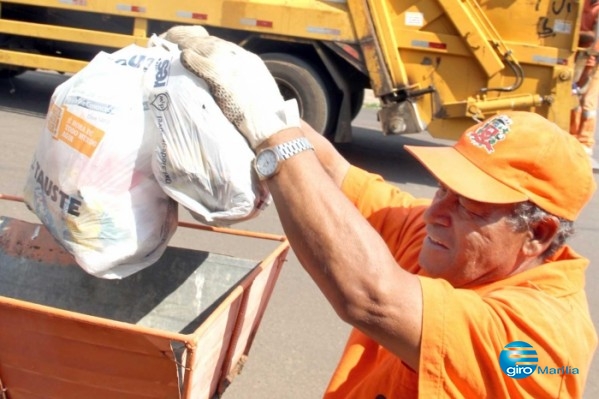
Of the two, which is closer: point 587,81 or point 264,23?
point 264,23

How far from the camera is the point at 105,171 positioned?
181 centimetres

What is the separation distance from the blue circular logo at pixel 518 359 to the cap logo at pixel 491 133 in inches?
17.2

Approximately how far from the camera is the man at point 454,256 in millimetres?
1516

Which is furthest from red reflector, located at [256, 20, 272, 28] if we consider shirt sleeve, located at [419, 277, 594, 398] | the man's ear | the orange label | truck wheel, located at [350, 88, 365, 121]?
shirt sleeve, located at [419, 277, 594, 398]

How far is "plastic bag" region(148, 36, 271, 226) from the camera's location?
1.63 metres

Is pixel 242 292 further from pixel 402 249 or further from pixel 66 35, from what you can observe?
pixel 66 35

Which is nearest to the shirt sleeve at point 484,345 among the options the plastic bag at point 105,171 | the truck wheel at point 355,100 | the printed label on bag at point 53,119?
the plastic bag at point 105,171

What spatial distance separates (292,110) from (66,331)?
26.6 inches

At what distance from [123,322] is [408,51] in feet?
18.1

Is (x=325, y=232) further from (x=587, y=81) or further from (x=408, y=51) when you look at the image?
(x=587, y=81)

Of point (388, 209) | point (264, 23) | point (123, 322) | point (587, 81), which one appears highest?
point (388, 209)

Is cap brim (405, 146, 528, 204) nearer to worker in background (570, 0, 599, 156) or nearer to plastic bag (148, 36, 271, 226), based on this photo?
plastic bag (148, 36, 271, 226)

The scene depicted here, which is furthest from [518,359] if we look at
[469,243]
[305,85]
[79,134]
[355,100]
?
[355,100]

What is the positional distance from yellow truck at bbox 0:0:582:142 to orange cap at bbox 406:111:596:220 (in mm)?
5369
